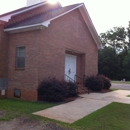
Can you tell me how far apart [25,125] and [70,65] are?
29.6ft

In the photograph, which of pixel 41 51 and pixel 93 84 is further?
pixel 93 84

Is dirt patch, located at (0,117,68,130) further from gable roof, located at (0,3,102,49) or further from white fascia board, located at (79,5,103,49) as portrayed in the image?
white fascia board, located at (79,5,103,49)

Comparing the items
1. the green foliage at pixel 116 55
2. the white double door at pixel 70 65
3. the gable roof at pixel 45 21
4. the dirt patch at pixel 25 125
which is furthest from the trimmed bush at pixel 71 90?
the green foliage at pixel 116 55

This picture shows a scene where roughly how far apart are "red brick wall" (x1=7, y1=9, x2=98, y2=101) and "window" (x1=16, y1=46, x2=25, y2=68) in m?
0.29

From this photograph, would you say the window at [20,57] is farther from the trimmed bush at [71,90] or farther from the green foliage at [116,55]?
the green foliage at [116,55]

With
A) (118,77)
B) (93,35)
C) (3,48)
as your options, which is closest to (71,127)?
(3,48)

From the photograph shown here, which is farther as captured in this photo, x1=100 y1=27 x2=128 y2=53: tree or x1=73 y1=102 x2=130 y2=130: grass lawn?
x1=100 y1=27 x2=128 y2=53: tree

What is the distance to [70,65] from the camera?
48.2 feet

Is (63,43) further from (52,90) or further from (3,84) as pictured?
(3,84)

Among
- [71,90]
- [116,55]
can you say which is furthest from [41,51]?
[116,55]

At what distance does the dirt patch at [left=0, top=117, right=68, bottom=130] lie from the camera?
584 cm

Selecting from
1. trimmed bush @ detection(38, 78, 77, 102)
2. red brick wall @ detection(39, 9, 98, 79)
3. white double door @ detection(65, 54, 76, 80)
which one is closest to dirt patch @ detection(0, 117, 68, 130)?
trimmed bush @ detection(38, 78, 77, 102)

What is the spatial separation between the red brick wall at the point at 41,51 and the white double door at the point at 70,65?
3.21 ft

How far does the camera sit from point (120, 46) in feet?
175
